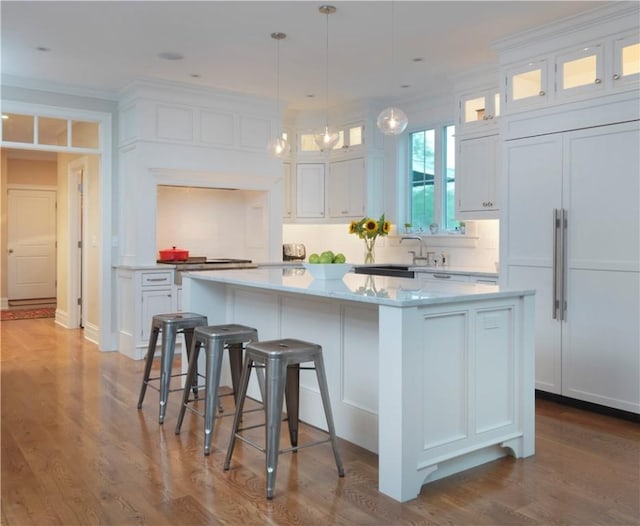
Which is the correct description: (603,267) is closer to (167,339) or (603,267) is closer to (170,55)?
Answer: (167,339)

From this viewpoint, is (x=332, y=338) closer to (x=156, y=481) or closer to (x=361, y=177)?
(x=156, y=481)

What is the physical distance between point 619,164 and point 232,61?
10.7ft

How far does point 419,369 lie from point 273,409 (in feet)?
2.28

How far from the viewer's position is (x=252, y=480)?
9.16ft

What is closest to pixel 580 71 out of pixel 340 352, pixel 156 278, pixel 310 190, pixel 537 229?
pixel 537 229

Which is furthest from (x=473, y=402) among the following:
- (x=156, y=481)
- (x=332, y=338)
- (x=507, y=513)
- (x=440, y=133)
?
(x=440, y=133)

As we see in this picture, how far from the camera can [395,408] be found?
2.59 metres

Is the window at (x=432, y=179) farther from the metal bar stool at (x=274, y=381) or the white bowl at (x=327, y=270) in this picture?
the metal bar stool at (x=274, y=381)

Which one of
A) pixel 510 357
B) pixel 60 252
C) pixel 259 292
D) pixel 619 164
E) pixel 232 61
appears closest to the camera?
pixel 510 357

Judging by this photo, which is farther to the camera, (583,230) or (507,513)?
(583,230)

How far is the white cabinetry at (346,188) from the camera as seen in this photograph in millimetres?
6782

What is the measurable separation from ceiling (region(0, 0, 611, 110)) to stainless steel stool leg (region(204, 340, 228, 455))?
2325mm

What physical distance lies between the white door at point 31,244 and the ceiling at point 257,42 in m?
5.11

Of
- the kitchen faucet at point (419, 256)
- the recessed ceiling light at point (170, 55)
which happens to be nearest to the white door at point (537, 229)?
the kitchen faucet at point (419, 256)
